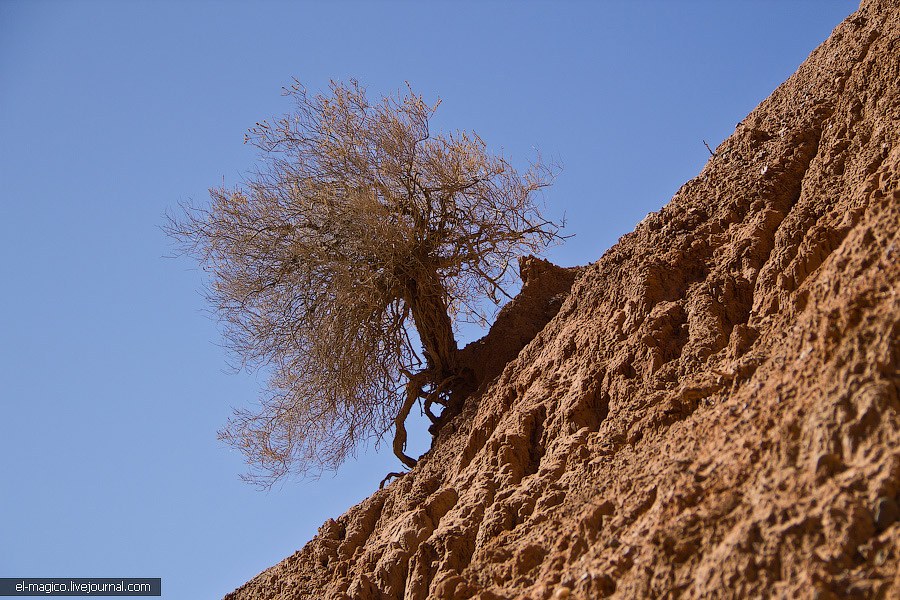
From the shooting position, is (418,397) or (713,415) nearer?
(713,415)

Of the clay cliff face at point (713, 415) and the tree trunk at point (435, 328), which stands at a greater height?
the tree trunk at point (435, 328)

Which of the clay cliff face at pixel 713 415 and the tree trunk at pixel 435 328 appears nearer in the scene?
the clay cliff face at pixel 713 415

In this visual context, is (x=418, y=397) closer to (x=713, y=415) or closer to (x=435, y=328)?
(x=435, y=328)

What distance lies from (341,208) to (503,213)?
1890mm

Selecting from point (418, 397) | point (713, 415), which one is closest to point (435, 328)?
point (418, 397)

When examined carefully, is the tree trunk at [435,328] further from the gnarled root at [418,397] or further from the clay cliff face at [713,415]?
the clay cliff face at [713,415]

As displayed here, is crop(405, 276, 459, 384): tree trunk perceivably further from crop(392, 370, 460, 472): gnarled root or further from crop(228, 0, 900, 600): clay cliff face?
crop(228, 0, 900, 600): clay cliff face

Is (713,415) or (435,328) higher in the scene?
(435,328)

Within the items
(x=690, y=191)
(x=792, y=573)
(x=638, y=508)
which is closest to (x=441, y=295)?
(x=690, y=191)

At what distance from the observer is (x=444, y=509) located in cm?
784

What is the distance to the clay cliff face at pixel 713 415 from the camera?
4.43 meters

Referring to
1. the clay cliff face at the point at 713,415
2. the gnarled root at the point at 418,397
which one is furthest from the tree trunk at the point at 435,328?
the clay cliff face at the point at 713,415

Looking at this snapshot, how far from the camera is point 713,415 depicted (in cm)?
579

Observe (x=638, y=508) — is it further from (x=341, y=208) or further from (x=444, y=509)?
(x=341, y=208)
